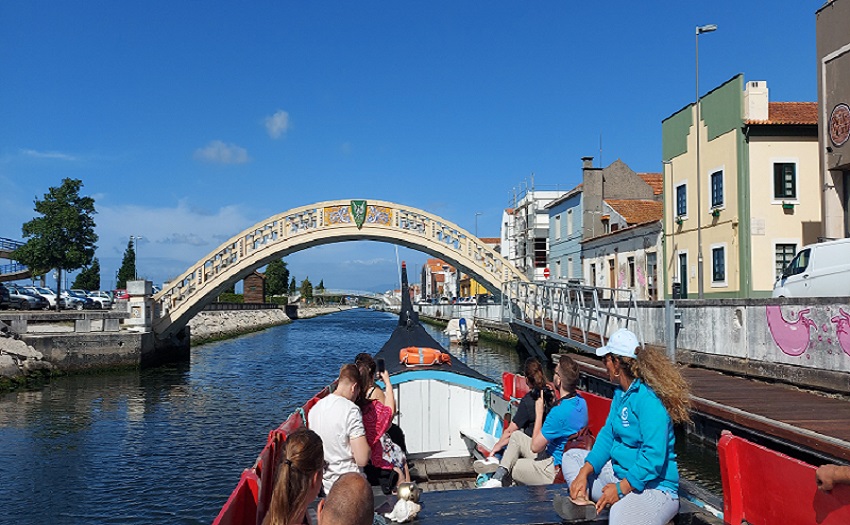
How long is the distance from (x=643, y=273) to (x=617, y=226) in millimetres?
5438

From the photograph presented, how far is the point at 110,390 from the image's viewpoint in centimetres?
1939

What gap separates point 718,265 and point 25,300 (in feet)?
114

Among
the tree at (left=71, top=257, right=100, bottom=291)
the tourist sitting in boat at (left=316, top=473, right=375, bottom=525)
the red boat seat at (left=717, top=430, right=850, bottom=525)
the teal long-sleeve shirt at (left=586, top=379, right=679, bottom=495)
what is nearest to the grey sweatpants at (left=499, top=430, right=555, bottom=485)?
the red boat seat at (left=717, top=430, right=850, bottom=525)


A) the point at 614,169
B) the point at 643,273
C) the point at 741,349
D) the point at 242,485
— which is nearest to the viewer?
the point at 242,485

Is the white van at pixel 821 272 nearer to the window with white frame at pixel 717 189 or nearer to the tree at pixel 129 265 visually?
the window with white frame at pixel 717 189

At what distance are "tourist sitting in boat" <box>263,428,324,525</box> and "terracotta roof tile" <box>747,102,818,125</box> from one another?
2327 centimetres

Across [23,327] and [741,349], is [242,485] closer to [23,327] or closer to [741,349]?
[741,349]

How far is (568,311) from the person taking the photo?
19.1 metres

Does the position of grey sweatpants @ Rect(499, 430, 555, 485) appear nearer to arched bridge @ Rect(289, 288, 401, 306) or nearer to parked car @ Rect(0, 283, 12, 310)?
parked car @ Rect(0, 283, 12, 310)

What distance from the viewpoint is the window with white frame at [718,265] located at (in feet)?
78.3

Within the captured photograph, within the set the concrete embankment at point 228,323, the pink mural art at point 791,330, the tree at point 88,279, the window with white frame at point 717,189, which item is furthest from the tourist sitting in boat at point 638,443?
the tree at point 88,279

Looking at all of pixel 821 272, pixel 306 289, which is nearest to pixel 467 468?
pixel 821 272

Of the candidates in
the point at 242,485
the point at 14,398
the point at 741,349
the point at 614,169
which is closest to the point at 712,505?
the point at 242,485

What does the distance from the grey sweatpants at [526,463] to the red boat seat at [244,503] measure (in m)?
2.37
